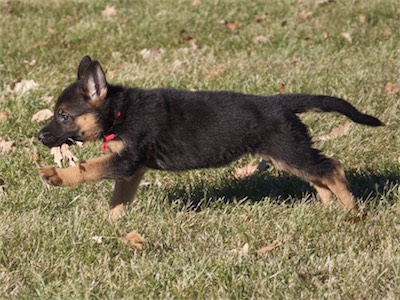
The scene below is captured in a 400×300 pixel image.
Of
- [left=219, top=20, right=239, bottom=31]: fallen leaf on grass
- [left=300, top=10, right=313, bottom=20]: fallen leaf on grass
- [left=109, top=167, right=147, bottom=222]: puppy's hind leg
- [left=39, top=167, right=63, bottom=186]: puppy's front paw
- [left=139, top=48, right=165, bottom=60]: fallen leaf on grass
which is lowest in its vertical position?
[left=219, top=20, right=239, bottom=31]: fallen leaf on grass

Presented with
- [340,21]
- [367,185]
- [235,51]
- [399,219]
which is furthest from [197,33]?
[399,219]

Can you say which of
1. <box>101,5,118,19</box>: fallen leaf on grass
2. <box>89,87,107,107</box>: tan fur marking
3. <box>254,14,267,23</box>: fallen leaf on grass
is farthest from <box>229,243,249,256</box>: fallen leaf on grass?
<box>101,5,118,19</box>: fallen leaf on grass

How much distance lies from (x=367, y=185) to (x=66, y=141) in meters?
2.34

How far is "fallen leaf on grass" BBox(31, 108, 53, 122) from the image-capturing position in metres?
7.36

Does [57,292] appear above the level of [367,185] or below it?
above

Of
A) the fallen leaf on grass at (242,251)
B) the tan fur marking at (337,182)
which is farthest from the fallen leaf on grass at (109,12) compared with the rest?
the fallen leaf on grass at (242,251)

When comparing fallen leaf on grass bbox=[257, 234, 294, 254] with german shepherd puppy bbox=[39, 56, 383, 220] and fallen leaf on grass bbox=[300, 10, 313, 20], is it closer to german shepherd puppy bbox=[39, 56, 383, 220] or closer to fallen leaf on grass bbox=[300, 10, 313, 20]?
german shepherd puppy bbox=[39, 56, 383, 220]

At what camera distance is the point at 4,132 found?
712cm

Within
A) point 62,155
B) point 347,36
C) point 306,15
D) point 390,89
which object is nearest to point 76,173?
point 62,155

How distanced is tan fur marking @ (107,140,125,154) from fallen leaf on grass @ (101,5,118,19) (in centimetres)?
645

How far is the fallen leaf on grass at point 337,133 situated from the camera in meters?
7.10

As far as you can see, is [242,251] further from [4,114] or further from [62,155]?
[4,114]

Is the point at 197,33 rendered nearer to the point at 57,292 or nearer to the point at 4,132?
the point at 4,132

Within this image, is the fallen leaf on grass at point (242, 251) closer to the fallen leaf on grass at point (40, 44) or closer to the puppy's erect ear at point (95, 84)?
the puppy's erect ear at point (95, 84)
